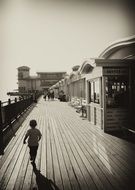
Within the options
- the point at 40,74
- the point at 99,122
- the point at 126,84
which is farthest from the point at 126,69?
the point at 40,74

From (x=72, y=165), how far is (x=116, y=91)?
191 inches

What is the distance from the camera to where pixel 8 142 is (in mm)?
7398

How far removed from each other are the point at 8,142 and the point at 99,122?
4.29 m

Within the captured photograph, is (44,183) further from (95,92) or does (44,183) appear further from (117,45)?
(117,45)

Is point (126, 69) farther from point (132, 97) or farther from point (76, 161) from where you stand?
point (76, 161)

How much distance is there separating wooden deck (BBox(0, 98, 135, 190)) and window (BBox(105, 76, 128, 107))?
1852mm

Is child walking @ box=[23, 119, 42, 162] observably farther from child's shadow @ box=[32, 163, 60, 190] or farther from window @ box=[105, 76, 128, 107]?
window @ box=[105, 76, 128, 107]

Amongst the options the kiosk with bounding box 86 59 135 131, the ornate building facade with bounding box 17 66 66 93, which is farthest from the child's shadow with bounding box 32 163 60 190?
the ornate building facade with bounding box 17 66 66 93

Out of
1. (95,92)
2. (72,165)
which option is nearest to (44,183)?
(72,165)

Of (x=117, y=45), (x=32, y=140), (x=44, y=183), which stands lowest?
(x=44, y=183)

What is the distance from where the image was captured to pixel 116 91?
29.0 feet

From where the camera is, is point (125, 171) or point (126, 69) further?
point (126, 69)

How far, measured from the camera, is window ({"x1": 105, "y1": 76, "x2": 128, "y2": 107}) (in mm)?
8711

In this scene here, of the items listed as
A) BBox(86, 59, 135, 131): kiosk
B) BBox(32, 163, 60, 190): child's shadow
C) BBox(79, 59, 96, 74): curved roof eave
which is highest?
BBox(79, 59, 96, 74): curved roof eave
